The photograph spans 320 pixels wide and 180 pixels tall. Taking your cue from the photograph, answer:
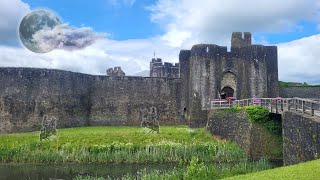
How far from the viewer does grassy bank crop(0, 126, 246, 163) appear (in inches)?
1182

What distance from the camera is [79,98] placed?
1754 inches

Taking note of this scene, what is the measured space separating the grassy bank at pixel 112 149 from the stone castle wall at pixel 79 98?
5.84 metres

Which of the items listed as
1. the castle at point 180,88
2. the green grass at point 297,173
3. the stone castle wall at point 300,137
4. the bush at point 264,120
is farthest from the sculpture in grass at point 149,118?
the green grass at point 297,173

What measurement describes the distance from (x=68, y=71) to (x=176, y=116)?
481 inches

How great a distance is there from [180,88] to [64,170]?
23.1 m

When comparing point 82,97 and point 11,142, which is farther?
point 82,97

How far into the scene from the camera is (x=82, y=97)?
44.9 meters

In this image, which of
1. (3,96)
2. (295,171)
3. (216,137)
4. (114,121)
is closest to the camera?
(295,171)

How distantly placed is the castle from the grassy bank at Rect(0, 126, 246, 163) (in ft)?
32.8

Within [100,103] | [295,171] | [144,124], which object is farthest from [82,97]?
[295,171]

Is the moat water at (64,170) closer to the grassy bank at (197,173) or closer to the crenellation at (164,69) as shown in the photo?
the grassy bank at (197,173)

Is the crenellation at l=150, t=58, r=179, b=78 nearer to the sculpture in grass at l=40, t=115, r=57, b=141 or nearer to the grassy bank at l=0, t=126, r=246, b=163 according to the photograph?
the sculpture in grass at l=40, t=115, r=57, b=141

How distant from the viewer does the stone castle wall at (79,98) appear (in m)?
39.5

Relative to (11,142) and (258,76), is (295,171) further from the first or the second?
(258,76)
